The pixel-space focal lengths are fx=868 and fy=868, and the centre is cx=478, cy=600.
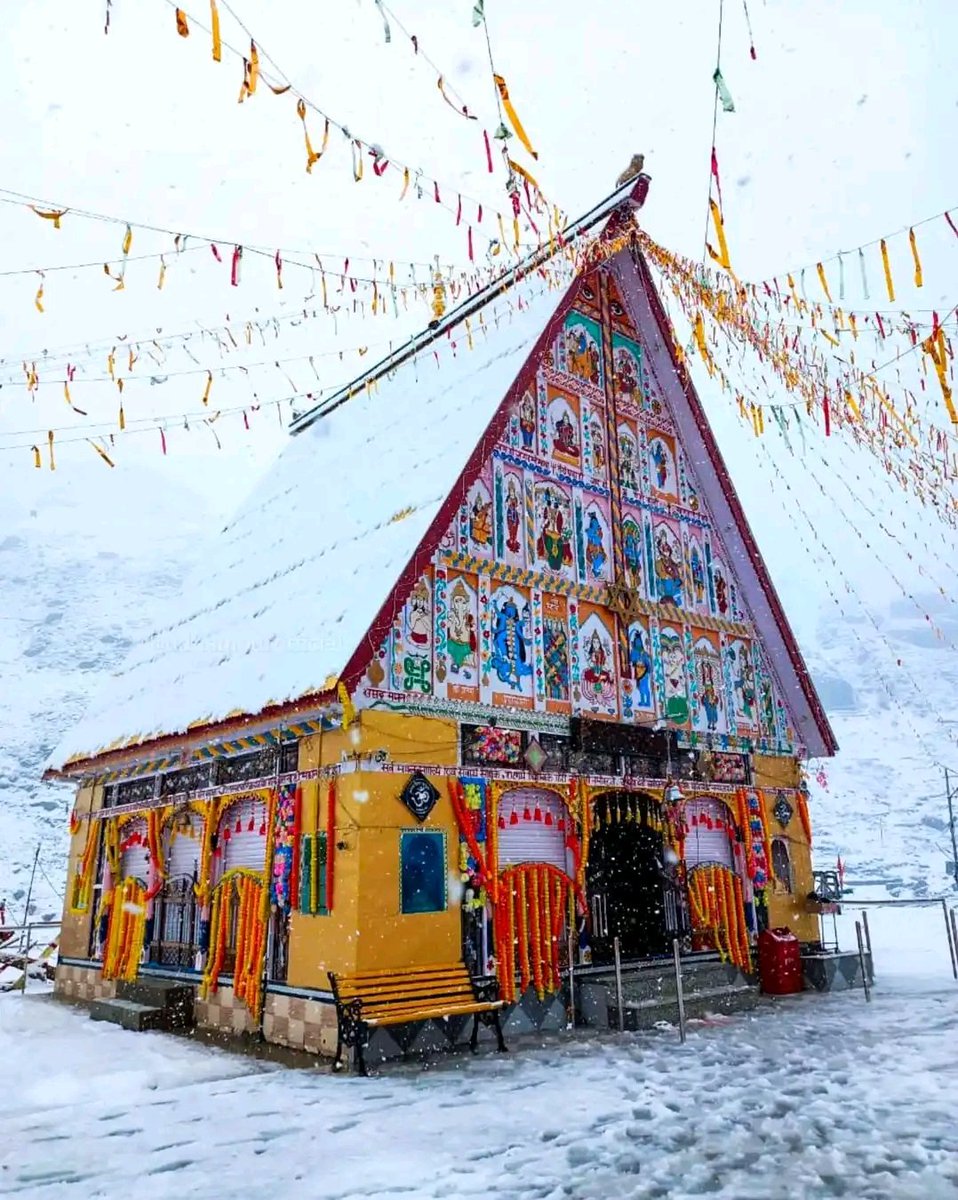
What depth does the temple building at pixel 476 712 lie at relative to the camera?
10617mm

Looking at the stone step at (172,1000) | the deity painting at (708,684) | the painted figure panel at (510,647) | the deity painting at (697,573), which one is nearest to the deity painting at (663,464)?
the deity painting at (697,573)

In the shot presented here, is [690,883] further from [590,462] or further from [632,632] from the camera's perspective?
[590,462]

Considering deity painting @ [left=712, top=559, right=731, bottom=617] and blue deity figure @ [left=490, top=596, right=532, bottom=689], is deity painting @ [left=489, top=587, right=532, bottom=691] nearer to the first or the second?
blue deity figure @ [left=490, top=596, right=532, bottom=689]

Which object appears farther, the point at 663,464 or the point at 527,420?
the point at 663,464

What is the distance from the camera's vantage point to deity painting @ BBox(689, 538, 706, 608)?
15500mm

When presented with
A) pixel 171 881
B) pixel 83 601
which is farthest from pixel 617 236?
pixel 83 601

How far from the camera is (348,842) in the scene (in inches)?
399

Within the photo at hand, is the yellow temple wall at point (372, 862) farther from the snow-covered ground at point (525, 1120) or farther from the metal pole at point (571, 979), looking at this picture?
the metal pole at point (571, 979)

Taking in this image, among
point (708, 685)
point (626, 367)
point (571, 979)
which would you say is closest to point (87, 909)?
point (571, 979)

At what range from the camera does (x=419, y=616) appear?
11461 millimetres

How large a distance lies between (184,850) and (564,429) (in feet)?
29.7

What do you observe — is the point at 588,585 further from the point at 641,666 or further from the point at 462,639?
the point at 462,639

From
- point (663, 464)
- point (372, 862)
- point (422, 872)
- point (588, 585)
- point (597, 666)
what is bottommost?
point (422, 872)

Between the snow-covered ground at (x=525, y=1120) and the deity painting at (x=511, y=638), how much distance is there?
4693 millimetres
